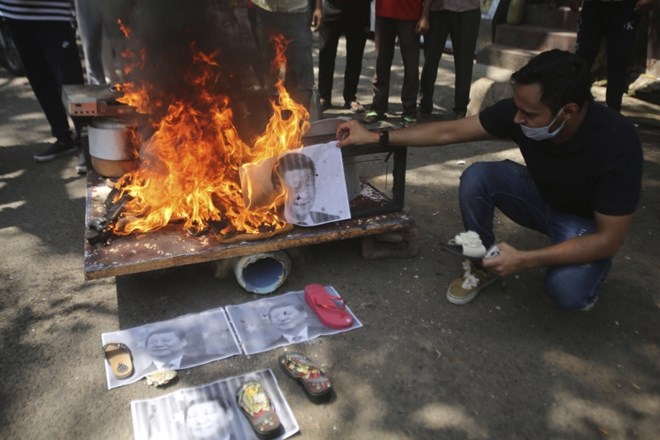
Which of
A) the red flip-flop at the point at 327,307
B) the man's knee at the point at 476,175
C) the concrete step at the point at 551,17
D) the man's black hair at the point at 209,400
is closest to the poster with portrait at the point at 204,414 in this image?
the man's black hair at the point at 209,400

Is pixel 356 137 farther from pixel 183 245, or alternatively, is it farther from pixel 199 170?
pixel 183 245

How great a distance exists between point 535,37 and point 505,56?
0.60 metres

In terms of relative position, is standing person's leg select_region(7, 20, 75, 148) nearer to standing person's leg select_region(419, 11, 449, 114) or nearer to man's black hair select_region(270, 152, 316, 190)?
man's black hair select_region(270, 152, 316, 190)

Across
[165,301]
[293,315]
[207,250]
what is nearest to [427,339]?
[293,315]

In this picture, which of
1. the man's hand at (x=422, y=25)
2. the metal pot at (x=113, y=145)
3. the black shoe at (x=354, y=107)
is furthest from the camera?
the black shoe at (x=354, y=107)

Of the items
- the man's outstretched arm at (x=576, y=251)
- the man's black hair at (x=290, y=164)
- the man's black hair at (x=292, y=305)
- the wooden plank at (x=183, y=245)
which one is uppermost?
the man's black hair at (x=290, y=164)

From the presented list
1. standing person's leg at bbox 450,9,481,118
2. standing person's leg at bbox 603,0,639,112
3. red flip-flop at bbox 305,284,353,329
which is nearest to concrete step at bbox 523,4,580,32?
standing person's leg at bbox 450,9,481,118

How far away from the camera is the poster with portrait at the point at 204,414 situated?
222cm

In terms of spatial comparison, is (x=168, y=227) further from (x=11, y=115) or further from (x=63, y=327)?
(x=11, y=115)

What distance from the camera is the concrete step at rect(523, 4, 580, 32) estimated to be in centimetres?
796

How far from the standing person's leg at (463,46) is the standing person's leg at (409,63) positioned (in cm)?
50

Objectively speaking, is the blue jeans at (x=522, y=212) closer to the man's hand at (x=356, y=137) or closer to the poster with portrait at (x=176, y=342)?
the man's hand at (x=356, y=137)

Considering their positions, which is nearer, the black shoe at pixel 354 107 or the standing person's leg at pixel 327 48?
the standing person's leg at pixel 327 48

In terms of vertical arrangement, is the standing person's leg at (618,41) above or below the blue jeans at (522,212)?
above
